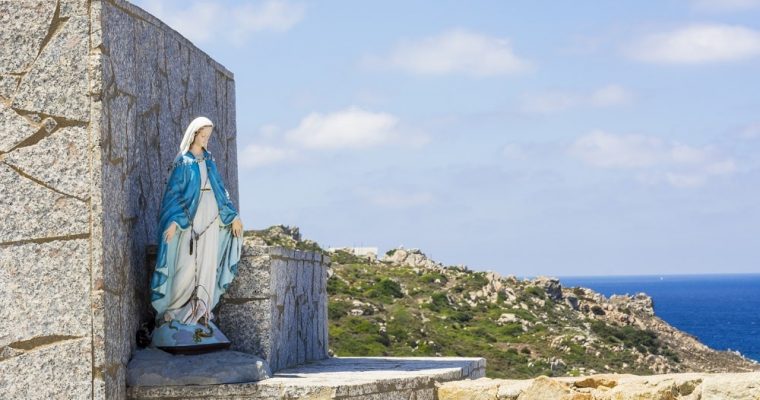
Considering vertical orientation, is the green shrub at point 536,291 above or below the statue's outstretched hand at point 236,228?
below

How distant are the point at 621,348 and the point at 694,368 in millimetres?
3734

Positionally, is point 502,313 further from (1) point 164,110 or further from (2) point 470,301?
(1) point 164,110

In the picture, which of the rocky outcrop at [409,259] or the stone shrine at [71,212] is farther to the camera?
the rocky outcrop at [409,259]

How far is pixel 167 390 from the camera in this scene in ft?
29.6

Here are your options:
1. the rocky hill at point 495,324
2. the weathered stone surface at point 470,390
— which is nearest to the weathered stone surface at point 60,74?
the weathered stone surface at point 470,390

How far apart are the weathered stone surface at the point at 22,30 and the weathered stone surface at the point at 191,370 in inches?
94.5

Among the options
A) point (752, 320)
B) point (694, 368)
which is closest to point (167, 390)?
point (694, 368)

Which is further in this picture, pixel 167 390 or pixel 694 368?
pixel 694 368

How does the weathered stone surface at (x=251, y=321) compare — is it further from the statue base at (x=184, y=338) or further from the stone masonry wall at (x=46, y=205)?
the stone masonry wall at (x=46, y=205)

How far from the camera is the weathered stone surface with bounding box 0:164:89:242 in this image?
8562 mm

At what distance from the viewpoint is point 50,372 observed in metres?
8.52

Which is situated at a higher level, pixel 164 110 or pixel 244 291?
pixel 164 110

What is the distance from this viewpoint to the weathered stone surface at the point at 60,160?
8570 millimetres

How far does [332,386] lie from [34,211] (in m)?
2.51
